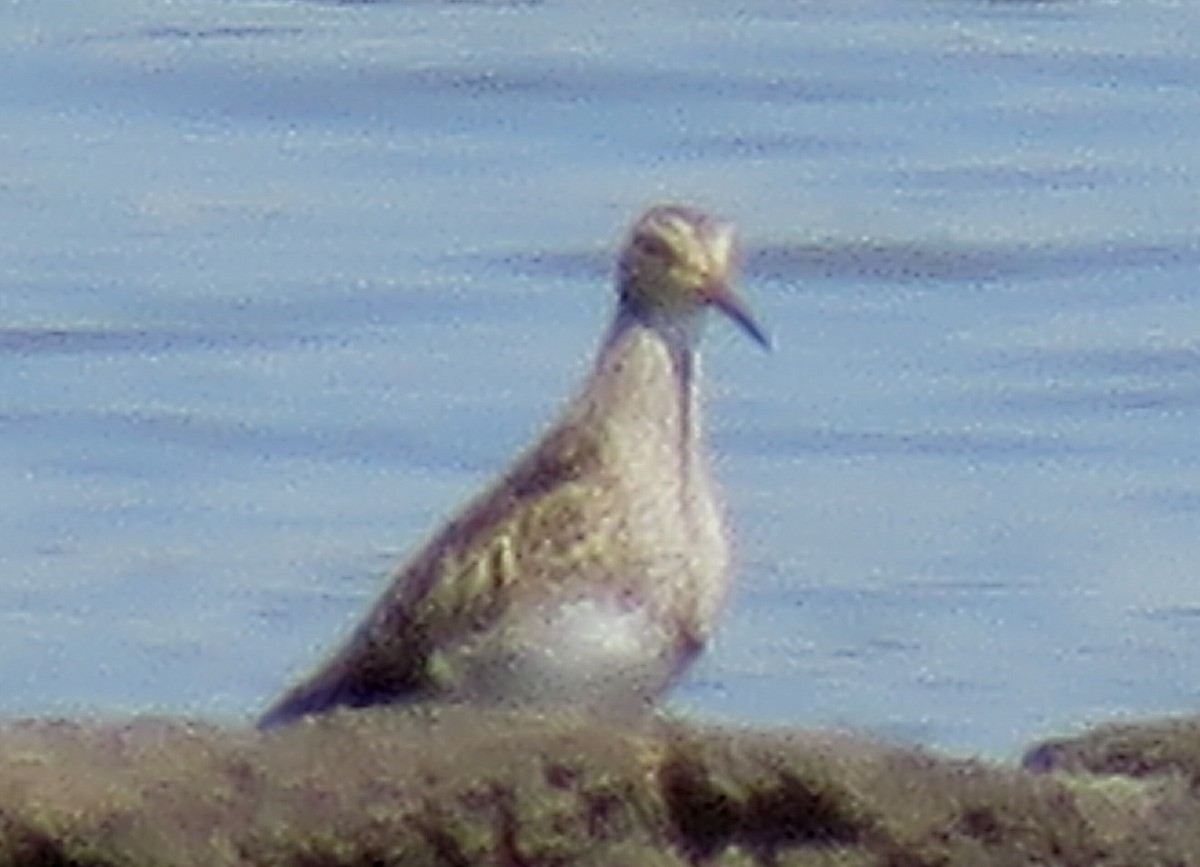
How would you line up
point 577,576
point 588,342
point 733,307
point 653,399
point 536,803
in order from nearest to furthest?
point 536,803
point 577,576
point 653,399
point 733,307
point 588,342

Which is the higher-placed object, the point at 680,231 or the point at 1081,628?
the point at 680,231

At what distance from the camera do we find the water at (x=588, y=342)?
36.0 ft

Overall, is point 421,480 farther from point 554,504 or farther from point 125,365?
point 554,504

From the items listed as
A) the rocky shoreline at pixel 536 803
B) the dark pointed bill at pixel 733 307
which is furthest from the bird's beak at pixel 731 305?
the rocky shoreline at pixel 536 803

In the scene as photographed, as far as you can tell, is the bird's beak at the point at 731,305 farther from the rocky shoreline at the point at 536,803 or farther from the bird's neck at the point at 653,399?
the rocky shoreline at the point at 536,803

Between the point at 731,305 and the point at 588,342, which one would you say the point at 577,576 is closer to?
the point at 731,305

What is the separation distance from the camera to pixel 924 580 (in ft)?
37.4

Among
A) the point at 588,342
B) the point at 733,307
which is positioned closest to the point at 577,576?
the point at 733,307

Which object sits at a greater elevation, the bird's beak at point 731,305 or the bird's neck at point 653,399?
the bird's beak at point 731,305

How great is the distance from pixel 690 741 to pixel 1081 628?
16.1ft

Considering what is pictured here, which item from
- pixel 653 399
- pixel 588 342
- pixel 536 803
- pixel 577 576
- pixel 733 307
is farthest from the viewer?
pixel 588 342

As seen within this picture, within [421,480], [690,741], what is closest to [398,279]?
[421,480]

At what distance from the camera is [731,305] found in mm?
8898

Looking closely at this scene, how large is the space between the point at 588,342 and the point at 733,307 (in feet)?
14.7
